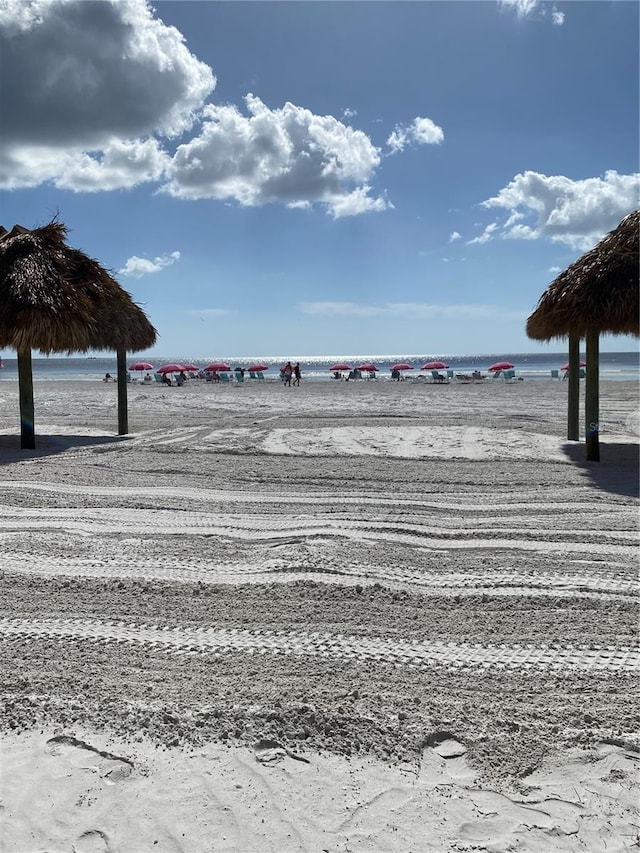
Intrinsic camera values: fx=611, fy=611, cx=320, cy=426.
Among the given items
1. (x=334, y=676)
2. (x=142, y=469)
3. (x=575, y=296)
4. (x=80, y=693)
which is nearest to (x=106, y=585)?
(x=80, y=693)

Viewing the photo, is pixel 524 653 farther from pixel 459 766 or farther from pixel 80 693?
pixel 80 693

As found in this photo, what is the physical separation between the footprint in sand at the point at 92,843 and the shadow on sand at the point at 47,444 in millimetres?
7046

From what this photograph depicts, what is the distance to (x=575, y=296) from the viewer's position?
27.0 feet

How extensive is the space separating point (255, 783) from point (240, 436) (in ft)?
27.8

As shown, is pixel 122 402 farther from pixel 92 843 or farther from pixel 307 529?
pixel 92 843

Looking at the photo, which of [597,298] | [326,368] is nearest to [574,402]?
[597,298]

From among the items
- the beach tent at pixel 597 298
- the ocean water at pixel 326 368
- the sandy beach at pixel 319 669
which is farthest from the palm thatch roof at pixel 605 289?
the ocean water at pixel 326 368

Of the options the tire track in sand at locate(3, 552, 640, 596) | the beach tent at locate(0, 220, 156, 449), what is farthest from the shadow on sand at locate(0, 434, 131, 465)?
the tire track in sand at locate(3, 552, 640, 596)

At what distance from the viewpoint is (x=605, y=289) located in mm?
8008

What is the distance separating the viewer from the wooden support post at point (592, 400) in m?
8.03

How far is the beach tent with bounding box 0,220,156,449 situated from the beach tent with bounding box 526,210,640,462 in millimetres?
7490

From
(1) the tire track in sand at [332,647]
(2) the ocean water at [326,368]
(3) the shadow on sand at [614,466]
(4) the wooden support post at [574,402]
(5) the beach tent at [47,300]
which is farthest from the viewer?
(2) the ocean water at [326,368]

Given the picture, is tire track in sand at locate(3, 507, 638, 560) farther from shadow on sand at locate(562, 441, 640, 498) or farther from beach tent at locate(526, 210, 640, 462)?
beach tent at locate(526, 210, 640, 462)

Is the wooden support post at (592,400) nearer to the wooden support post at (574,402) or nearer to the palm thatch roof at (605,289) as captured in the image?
the palm thatch roof at (605,289)
